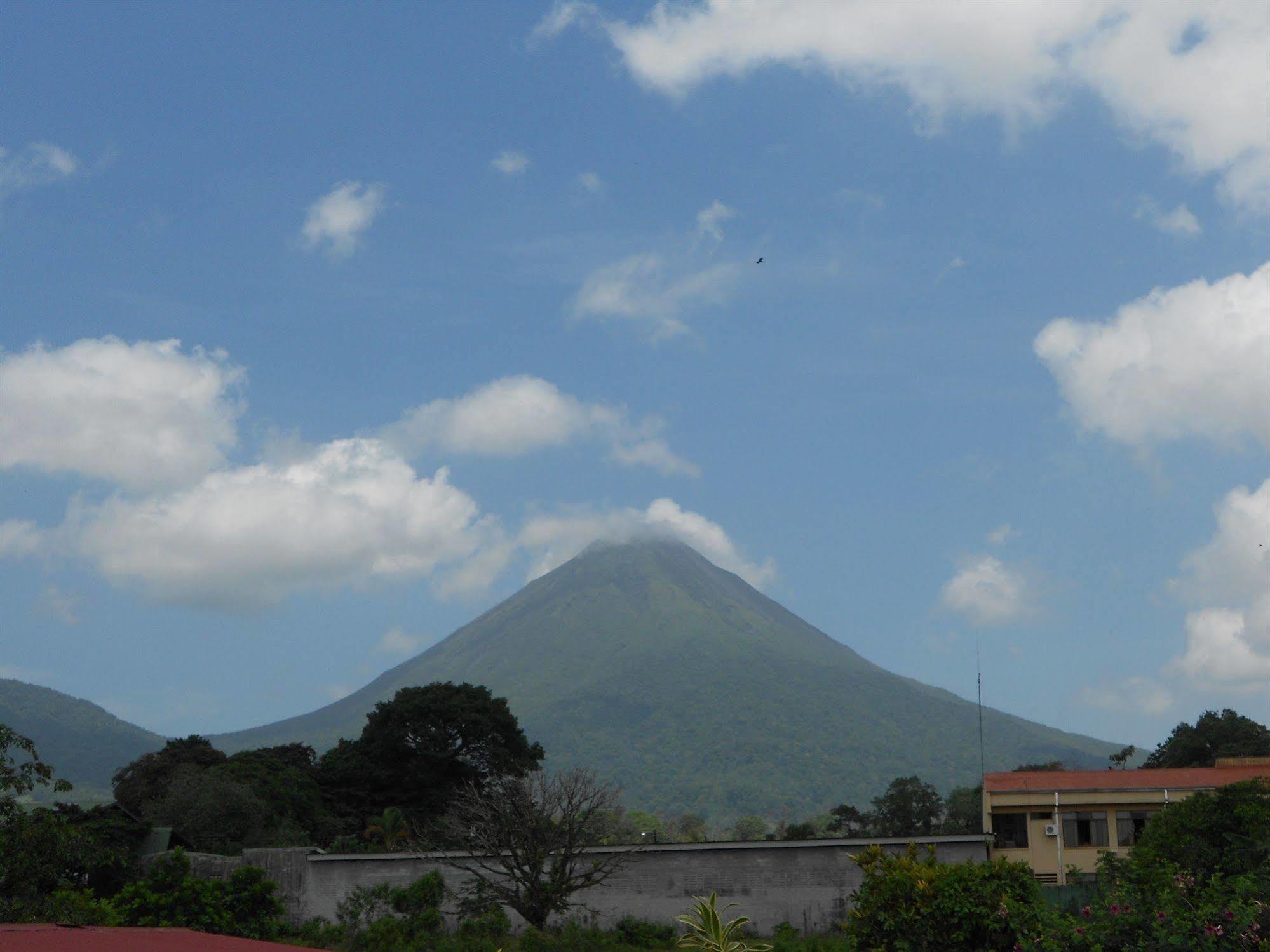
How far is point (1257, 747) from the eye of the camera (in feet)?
193

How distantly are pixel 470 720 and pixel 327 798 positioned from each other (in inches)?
319

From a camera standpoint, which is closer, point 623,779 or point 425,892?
point 425,892

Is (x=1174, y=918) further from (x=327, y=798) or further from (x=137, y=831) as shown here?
(x=327, y=798)

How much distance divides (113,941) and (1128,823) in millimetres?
37142

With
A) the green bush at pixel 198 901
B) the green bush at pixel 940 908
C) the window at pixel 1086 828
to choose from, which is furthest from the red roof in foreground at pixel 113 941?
the window at pixel 1086 828

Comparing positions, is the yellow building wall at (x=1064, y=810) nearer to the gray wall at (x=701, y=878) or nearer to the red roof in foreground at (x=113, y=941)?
the gray wall at (x=701, y=878)

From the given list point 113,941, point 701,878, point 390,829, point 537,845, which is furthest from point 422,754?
point 113,941

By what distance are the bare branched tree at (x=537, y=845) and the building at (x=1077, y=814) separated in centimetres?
1346

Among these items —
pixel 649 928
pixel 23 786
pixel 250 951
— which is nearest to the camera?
pixel 250 951

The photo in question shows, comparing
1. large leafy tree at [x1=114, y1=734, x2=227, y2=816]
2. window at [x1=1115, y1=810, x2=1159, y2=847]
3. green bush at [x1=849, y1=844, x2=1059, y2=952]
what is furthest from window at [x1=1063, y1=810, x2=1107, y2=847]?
large leafy tree at [x1=114, y1=734, x2=227, y2=816]

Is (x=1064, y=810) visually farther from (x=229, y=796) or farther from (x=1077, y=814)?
(x=229, y=796)

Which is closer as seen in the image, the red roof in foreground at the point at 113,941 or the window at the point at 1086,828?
the red roof in foreground at the point at 113,941

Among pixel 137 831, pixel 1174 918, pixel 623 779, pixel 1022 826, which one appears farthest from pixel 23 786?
pixel 623 779

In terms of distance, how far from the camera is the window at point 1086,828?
3731 cm
